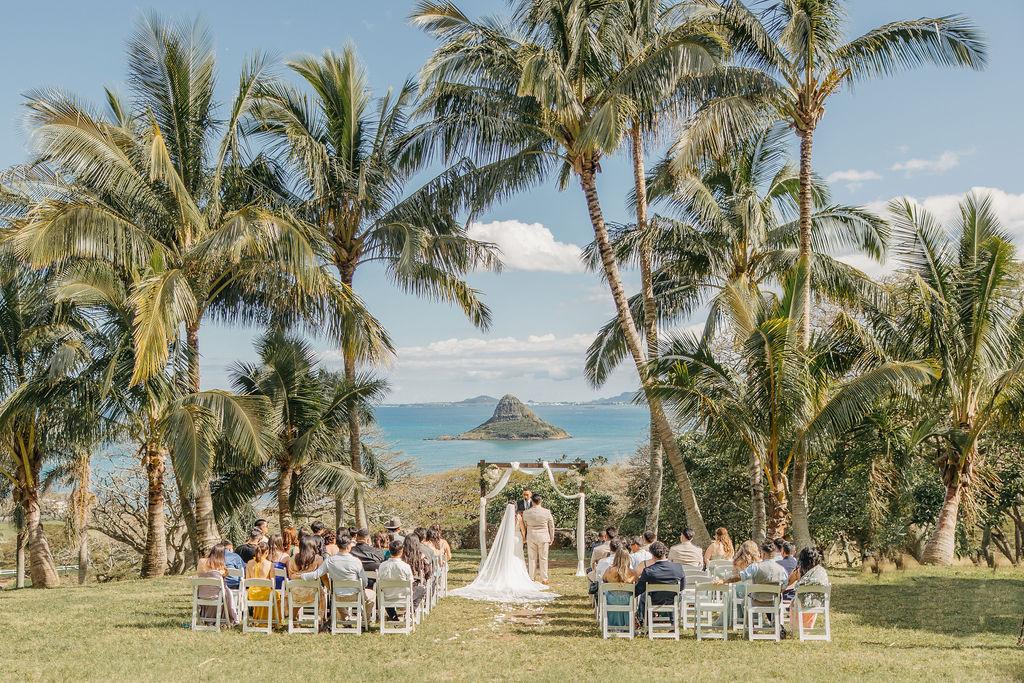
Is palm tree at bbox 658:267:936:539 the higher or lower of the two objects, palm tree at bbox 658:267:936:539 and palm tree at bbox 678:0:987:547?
the lower

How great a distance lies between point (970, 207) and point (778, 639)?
1147 cm

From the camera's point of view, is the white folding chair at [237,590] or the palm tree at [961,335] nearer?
the white folding chair at [237,590]

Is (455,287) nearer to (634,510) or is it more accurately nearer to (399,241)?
(399,241)

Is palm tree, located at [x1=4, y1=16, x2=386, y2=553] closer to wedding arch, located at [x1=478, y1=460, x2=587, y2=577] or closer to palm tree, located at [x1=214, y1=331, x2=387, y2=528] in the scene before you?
palm tree, located at [x1=214, y1=331, x2=387, y2=528]

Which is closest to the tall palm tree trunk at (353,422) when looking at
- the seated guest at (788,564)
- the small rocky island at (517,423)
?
the seated guest at (788,564)

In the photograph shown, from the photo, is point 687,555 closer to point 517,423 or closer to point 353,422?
point 353,422

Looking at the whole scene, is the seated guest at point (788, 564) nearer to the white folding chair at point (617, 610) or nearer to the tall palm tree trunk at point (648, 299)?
the white folding chair at point (617, 610)

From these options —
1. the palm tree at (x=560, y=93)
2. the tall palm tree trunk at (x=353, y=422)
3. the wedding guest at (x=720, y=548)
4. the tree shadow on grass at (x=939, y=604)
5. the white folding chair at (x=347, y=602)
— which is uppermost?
the palm tree at (x=560, y=93)

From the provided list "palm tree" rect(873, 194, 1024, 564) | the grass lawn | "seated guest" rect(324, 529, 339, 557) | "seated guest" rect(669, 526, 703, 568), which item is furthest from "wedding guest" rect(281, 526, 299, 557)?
"palm tree" rect(873, 194, 1024, 564)

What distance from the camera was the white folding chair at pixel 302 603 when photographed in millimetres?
9609

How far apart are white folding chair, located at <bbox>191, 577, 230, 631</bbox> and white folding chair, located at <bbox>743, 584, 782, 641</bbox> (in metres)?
6.27

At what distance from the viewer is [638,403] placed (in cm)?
1428

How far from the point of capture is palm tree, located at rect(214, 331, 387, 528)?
16172mm

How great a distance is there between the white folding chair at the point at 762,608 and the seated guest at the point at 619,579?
1.41m
